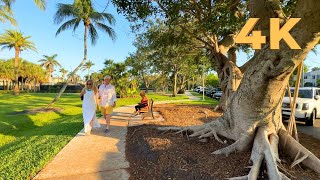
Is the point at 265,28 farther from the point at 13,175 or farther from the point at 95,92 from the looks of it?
the point at 13,175

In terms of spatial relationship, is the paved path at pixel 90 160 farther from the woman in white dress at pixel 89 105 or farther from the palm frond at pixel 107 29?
the palm frond at pixel 107 29

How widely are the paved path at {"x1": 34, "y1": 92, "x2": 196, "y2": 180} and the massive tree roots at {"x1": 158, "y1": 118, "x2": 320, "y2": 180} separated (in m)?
2.06

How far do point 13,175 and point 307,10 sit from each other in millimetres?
5732

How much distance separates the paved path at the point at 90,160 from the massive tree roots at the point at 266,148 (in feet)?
A: 6.75

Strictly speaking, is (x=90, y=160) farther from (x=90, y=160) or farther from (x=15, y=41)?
(x=15, y=41)

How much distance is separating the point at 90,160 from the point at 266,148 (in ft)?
11.4

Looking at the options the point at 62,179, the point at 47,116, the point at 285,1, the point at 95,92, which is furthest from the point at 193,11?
the point at 47,116

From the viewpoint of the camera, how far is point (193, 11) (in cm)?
1179

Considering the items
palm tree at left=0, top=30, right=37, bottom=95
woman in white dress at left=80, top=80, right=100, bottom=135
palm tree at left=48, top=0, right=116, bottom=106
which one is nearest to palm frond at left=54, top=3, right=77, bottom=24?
palm tree at left=48, top=0, right=116, bottom=106

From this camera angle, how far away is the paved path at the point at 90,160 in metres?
4.69

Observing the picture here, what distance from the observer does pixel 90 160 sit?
215 inches

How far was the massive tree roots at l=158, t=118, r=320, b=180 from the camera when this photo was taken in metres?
4.44

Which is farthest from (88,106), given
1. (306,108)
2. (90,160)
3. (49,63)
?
(49,63)

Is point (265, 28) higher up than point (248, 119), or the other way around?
point (265, 28)
